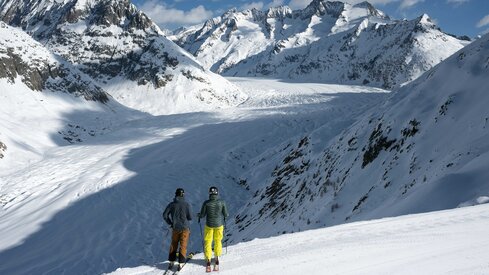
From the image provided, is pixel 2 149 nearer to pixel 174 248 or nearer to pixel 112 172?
pixel 112 172

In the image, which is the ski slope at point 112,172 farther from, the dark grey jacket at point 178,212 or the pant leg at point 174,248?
the dark grey jacket at point 178,212

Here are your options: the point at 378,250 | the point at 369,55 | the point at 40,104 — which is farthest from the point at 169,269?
the point at 369,55

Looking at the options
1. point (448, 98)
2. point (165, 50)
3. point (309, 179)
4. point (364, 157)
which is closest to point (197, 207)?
point (309, 179)

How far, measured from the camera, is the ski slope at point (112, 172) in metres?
21.9

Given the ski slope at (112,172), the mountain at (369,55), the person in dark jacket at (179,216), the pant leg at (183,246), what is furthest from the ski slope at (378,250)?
the mountain at (369,55)

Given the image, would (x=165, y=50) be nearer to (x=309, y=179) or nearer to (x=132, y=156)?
(x=132, y=156)

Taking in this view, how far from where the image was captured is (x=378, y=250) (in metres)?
8.11

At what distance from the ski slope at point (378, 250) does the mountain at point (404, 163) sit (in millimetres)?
2471

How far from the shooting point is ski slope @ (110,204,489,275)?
23.2 feet

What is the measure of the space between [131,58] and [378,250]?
81.8 meters

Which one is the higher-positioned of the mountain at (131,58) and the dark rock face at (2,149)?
the mountain at (131,58)

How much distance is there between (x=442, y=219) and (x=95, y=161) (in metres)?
33.2

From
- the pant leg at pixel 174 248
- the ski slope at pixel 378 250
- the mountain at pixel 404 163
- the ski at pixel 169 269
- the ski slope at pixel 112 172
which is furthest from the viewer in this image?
the ski slope at pixel 112 172

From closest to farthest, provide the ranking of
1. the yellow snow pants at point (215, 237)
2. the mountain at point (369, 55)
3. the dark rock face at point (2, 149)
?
the yellow snow pants at point (215, 237)
the dark rock face at point (2, 149)
the mountain at point (369, 55)
